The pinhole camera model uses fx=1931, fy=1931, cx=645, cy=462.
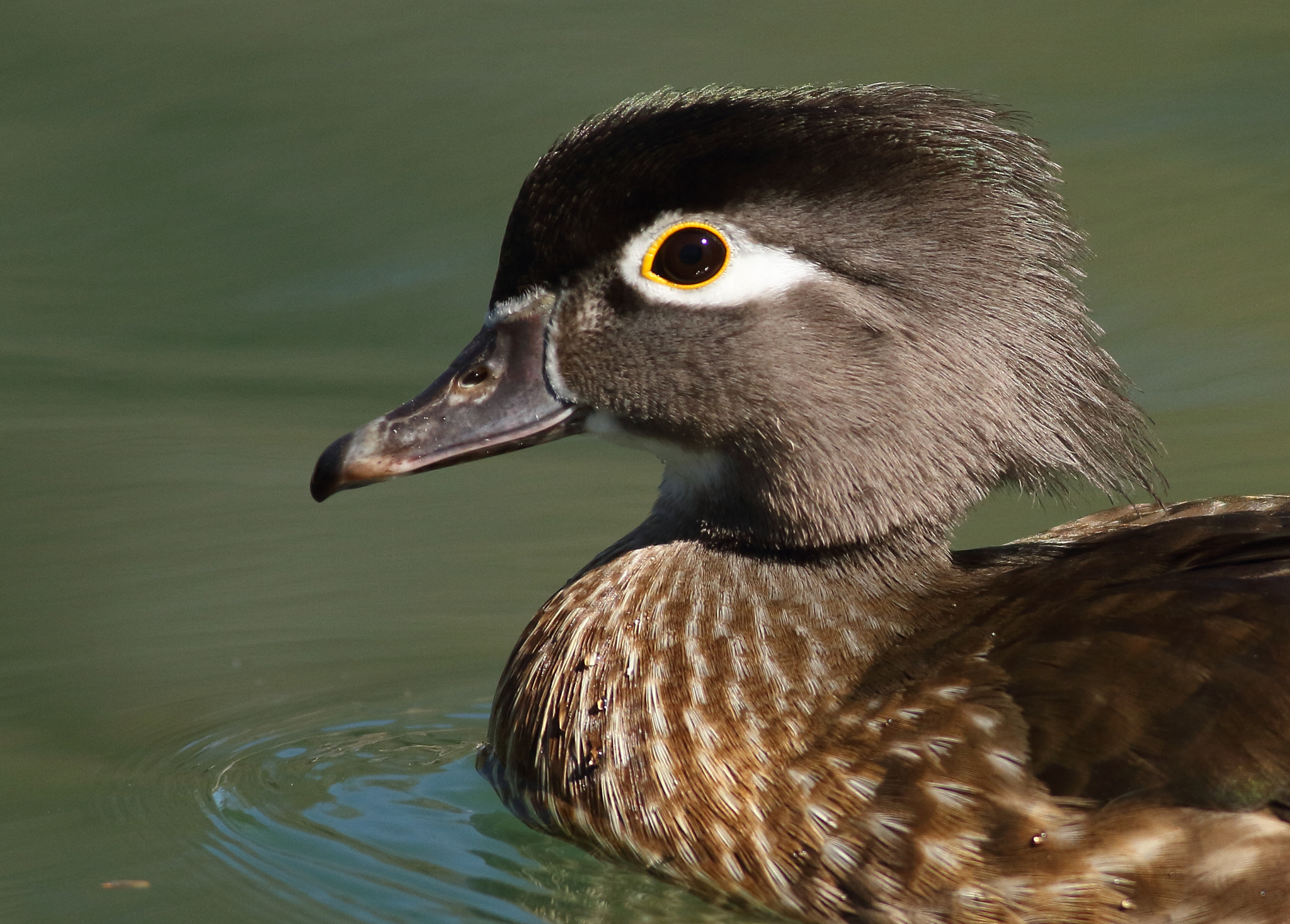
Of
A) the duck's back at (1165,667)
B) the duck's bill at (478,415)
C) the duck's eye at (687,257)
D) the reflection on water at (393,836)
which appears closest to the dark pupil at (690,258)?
the duck's eye at (687,257)

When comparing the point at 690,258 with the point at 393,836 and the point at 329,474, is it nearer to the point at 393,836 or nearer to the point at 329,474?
the point at 329,474

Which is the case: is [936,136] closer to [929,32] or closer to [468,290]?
[468,290]

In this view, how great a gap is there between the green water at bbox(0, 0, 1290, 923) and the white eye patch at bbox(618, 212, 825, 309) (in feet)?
3.69

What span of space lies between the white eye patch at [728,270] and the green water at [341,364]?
1.13m

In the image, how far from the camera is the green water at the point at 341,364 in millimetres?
4023

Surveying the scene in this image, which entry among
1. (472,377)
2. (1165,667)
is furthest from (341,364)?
(1165,667)

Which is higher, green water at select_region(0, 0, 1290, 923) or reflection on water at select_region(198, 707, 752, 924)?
green water at select_region(0, 0, 1290, 923)

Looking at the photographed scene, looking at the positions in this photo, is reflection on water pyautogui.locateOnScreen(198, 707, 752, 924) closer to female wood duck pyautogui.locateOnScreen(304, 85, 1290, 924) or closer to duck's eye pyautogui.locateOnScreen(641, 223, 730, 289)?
female wood duck pyautogui.locateOnScreen(304, 85, 1290, 924)

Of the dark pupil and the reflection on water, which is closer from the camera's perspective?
the reflection on water

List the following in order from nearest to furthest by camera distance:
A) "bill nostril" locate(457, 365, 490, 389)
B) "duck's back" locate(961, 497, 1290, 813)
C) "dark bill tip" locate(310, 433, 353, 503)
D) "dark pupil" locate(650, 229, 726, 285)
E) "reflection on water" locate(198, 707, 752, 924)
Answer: "duck's back" locate(961, 497, 1290, 813) → "reflection on water" locate(198, 707, 752, 924) → "dark pupil" locate(650, 229, 726, 285) → "dark bill tip" locate(310, 433, 353, 503) → "bill nostril" locate(457, 365, 490, 389)

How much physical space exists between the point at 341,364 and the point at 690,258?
2996 millimetres

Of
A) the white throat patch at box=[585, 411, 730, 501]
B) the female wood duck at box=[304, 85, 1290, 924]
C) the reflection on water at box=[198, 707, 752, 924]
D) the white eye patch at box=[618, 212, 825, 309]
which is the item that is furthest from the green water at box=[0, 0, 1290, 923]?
the white eye patch at box=[618, 212, 825, 309]

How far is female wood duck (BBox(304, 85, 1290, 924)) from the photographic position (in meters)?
3.33

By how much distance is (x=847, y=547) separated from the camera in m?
3.95
